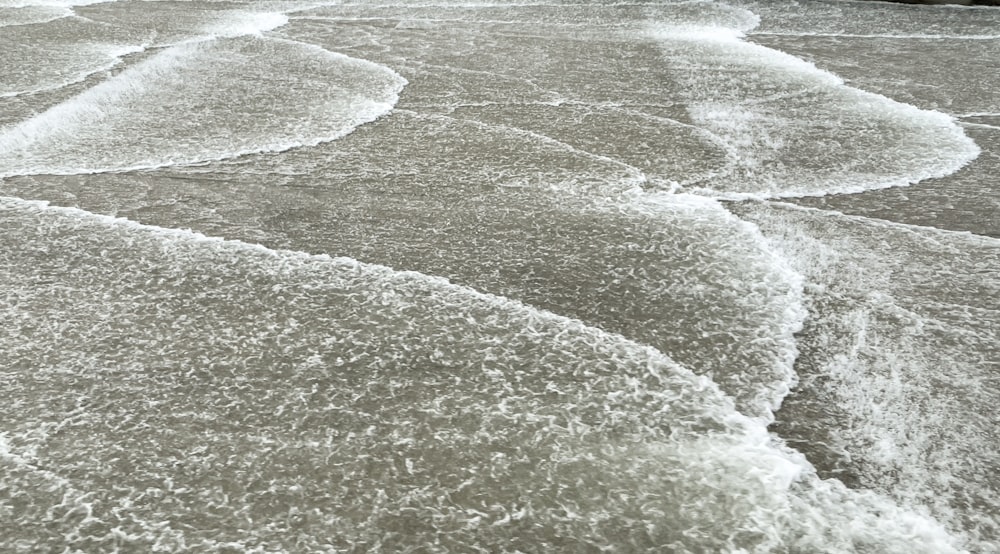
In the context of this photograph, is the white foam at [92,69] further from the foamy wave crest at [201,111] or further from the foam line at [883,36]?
A: the foam line at [883,36]

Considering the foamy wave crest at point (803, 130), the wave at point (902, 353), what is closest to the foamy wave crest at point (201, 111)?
the foamy wave crest at point (803, 130)

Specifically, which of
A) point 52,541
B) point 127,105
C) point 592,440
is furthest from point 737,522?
point 127,105

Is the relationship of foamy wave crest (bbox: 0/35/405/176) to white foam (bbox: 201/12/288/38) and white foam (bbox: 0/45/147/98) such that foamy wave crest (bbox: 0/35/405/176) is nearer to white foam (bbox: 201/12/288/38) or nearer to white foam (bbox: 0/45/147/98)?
white foam (bbox: 0/45/147/98)

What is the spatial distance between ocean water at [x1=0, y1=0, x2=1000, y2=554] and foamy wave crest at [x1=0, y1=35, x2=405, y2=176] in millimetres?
12

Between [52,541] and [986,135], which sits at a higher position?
[986,135]

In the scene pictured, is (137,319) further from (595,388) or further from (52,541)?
(595,388)

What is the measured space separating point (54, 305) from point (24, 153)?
76 cm

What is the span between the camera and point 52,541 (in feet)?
2.90

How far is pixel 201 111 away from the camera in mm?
2180

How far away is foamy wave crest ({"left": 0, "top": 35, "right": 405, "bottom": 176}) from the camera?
6.26 feet

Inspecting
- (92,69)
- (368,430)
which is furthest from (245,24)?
(368,430)

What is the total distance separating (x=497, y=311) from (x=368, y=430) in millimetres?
327

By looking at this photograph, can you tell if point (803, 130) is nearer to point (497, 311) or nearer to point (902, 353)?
point (902, 353)

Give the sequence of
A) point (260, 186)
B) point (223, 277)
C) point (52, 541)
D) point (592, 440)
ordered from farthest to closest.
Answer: point (260, 186) → point (223, 277) → point (592, 440) → point (52, 541)
